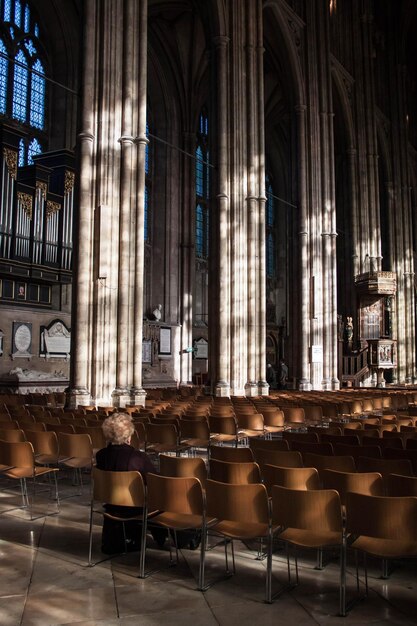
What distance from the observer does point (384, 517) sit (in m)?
3.78

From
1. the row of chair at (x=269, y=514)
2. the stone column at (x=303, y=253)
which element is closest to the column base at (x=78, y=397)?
the row of chair at (x=269, y=514)

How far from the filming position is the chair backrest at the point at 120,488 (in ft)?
15.3

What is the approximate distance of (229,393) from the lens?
71.2ft

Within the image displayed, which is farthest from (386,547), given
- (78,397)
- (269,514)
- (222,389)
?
(222,389)

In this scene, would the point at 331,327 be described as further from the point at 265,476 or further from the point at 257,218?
the point at 265,476

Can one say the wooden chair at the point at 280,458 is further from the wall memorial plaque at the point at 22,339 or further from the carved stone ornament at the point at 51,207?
the carved stone ornament at the point at 51,207

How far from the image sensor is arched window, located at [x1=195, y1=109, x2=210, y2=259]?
117 ft

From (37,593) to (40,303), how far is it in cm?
1878

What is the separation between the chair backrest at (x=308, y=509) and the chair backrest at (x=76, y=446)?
11.1 ft

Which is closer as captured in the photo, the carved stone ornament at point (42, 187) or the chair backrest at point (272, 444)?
the chair backrest at point (272, 444)

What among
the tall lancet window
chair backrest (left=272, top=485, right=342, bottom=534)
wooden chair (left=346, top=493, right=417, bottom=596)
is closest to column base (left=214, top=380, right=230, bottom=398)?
the tall lancet window

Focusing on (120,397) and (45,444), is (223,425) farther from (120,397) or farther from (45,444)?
(120,397)

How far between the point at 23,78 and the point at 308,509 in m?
24.8

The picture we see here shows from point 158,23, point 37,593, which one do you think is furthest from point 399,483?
point 158,23
